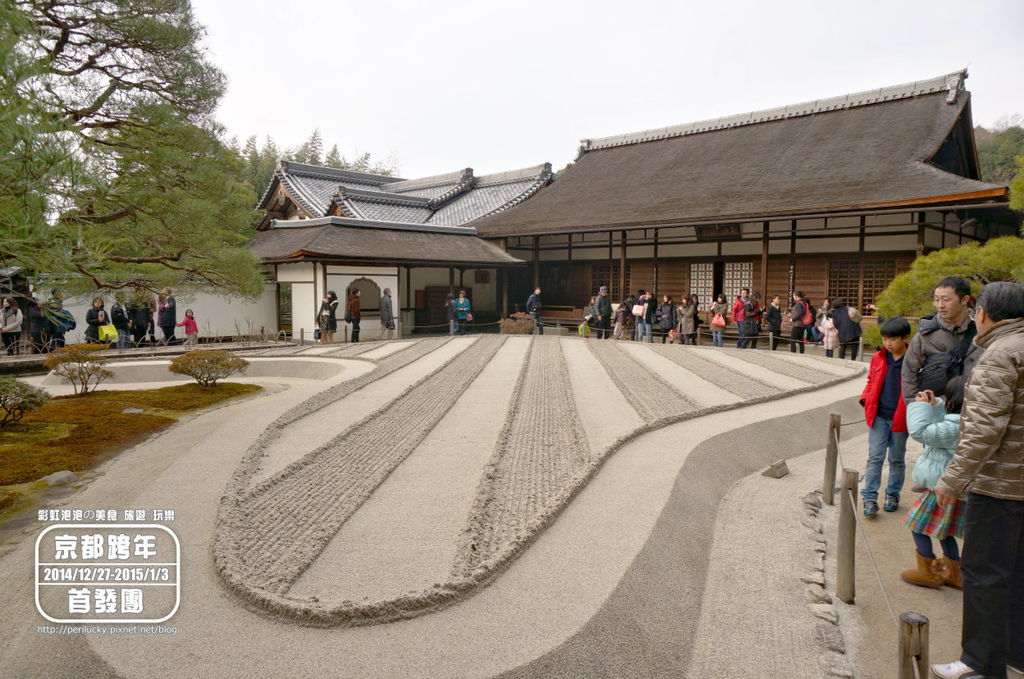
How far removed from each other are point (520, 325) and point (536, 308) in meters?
0.92

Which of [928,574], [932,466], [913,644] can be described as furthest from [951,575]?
[913,644]

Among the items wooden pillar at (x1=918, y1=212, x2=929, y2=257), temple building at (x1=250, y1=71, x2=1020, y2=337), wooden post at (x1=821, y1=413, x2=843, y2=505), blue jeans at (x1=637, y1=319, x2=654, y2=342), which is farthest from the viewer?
blue jeans at (x1=637, y1=319, x2=654, y2=342)

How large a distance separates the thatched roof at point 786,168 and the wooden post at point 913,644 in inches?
472

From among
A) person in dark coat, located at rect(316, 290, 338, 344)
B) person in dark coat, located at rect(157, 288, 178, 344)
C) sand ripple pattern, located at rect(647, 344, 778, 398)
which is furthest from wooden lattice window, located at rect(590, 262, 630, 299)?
person in dark coat, located at rect(157, 288, 178, 344)

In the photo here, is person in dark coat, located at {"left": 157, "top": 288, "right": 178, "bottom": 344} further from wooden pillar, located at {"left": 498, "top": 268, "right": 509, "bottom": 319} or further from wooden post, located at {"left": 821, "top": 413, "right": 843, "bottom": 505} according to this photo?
wooden post, located at {"left": 821, "top": 413, "right": 843, "bottom": 505}

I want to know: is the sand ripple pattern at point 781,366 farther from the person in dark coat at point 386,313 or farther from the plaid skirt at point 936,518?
the person in dark coat at point 386,313

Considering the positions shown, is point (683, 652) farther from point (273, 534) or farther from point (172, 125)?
point (172, 125)

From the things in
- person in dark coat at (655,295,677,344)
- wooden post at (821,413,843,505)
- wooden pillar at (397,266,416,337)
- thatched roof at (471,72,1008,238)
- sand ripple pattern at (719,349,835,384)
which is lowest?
wooden post at (821,413,843,505)

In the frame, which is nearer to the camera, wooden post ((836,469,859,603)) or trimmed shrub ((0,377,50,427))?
wooden post ((836,469,859,603))

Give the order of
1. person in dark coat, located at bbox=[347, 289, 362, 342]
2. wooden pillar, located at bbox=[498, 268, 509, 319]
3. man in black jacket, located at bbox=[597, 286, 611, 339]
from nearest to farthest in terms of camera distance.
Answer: man in black jacket, located at bbox=[597, 286, 611, 339]
person in dark coat, located at bbox=[347, 289, 362, 342]
wooden pillar, located at bbox=[498, 268, 509, 319]

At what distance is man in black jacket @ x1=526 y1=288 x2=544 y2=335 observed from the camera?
17.8m

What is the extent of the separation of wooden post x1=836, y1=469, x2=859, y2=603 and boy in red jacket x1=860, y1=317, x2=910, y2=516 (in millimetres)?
1456

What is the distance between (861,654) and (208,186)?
8962 millimetres

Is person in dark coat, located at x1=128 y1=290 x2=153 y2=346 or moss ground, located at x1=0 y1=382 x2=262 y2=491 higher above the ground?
person in dark coat, located at x1=128 y1=290 x2=153 y2=346
